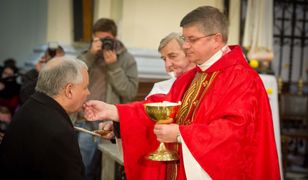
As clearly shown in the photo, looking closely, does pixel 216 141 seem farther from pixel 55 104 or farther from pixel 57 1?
pixel 57 1

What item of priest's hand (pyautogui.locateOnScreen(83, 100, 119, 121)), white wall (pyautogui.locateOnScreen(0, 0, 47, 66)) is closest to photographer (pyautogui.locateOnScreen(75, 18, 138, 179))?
priest's hand (pyautogui.locateOnScreen(83, 100, 119, 121))

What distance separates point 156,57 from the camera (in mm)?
5570

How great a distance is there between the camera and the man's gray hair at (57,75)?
2695 millimetres

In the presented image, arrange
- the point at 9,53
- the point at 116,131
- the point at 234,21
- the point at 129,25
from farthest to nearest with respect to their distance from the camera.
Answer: the point at 9,53
the point at 234,21
the point at 129,25
the point at 116,131

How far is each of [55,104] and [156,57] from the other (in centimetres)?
302

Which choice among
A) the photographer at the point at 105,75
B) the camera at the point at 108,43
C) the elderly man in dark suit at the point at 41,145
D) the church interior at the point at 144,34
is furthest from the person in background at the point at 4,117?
the elderly man in dark suit at the point at 41,145

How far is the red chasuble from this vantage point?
2.55 m

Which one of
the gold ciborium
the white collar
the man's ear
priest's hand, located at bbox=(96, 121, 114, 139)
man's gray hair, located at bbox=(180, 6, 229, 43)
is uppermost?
man's gray hair, located at bbox=(180, 6, 229, 43)

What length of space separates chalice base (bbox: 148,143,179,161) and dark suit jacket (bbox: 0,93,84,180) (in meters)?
0.40

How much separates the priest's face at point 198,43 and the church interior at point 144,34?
3.36ft

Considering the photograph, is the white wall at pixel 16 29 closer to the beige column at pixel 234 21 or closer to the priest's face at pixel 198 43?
the beige column at pixel 234 21

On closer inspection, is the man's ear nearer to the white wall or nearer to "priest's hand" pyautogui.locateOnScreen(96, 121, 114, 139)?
"priest's hand" pyautogui.locateOnScreen(96, 121, 114, 139)

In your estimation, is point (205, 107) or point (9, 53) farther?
point (9, 53)

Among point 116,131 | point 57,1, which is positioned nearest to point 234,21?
point 57,1
